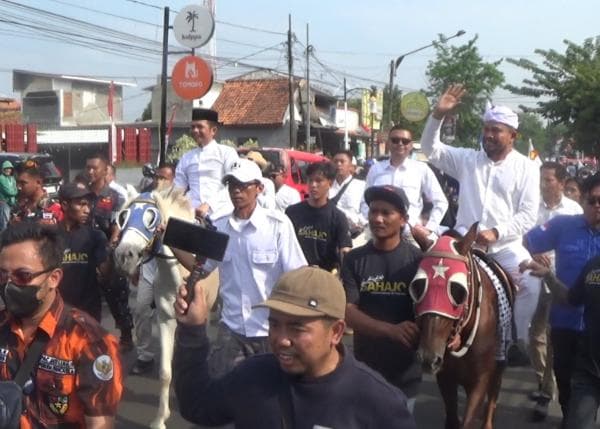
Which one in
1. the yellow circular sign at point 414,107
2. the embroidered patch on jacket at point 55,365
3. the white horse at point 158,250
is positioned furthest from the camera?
the yellow circular sign at point 414,107

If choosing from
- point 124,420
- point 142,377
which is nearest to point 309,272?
point 124,420

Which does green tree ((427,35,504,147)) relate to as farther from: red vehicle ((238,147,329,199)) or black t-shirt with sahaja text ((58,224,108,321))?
black t-shirt with sahaja text ((58,224,108,321))

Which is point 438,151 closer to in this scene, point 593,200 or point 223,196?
point 593,200

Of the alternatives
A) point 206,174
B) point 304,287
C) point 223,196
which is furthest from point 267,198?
point 304,287

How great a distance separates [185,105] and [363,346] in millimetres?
43705

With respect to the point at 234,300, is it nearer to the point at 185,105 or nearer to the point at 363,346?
the point at 363,346

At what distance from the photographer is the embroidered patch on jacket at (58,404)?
2.97m

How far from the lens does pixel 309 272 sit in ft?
8.72

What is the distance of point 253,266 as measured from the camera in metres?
5.12

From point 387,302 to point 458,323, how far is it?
0.41m

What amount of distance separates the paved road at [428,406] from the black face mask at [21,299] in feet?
11.9

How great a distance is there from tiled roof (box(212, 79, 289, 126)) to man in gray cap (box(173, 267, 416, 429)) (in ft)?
145

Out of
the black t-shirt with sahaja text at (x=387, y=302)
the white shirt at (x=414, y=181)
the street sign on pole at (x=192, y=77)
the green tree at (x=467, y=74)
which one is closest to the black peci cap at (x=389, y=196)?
the black t-shirt with sahaja text at (x=387, y=302)

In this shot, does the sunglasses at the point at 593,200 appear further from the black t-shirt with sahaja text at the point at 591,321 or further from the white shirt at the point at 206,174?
the white shirt at the point at 206,174
